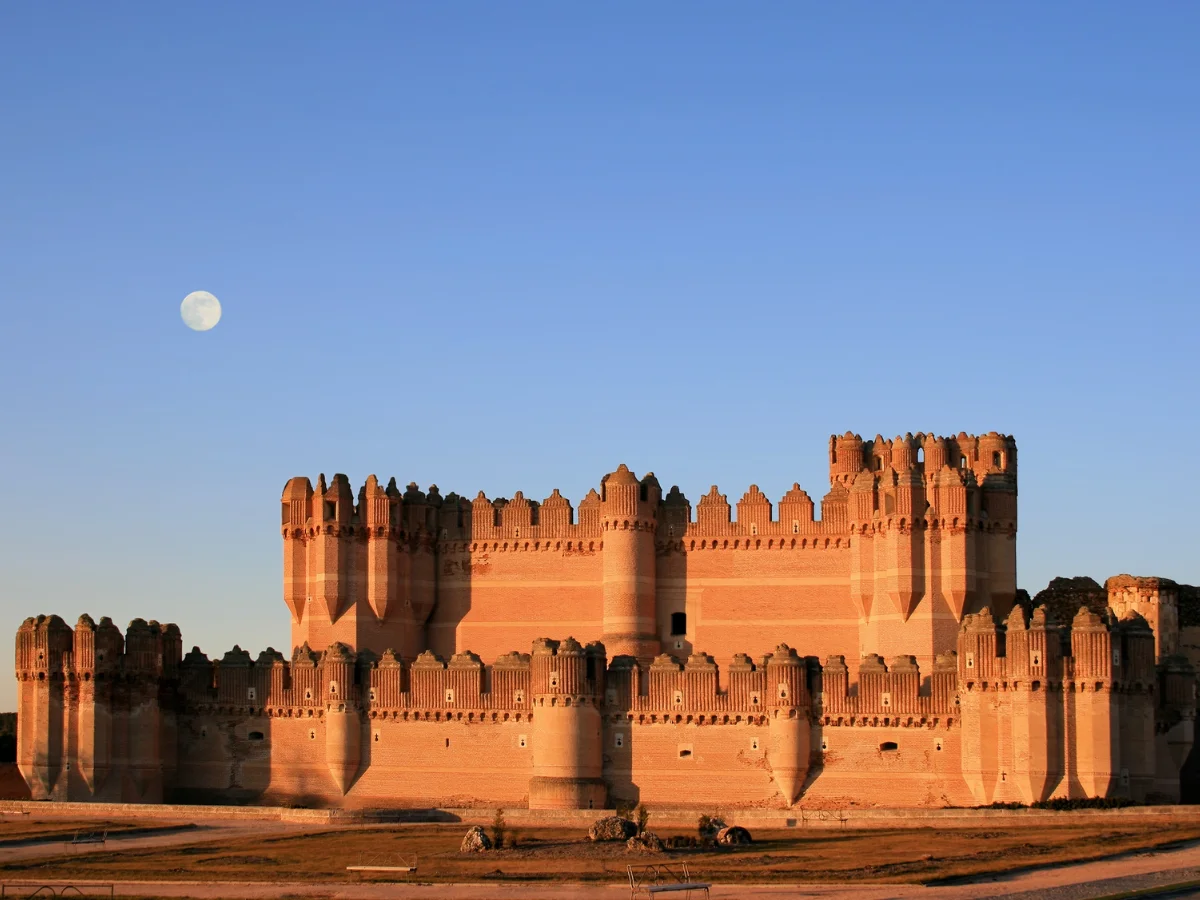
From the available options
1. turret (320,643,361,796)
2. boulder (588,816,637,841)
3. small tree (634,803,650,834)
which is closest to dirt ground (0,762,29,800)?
turret (320,643,361,796)

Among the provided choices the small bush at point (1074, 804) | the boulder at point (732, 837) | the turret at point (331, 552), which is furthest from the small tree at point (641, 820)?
the turret at point (331, 552)

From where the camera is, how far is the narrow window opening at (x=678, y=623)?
76.9m

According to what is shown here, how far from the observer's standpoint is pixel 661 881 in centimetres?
5097

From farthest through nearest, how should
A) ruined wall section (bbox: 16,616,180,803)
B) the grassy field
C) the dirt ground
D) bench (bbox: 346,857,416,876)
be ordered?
the dirt ground < ruined wall section (bbox: 16,616,180,803) < bench (bbox: 346,857,416,876) < the grassy field

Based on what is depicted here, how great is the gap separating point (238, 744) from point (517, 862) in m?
19.5

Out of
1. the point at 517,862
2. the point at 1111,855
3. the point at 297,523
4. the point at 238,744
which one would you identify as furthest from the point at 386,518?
the point at 1111,855

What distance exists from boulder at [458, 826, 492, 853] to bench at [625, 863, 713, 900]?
4.74 meters

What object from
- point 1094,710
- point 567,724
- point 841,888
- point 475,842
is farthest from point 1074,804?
point 475,842

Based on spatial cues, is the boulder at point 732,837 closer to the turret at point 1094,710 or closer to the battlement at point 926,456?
the turret at point 1094,710

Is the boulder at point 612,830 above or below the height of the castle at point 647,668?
below

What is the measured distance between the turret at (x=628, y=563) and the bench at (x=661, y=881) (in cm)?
2330

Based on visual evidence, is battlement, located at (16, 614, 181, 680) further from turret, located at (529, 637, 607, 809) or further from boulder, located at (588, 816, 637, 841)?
boulder, located at (588, 816, 637, 841)

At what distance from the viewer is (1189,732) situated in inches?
2557

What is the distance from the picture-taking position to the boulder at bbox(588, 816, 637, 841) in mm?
56781
